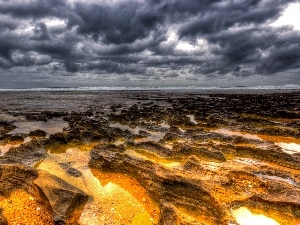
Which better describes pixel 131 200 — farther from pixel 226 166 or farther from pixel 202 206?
pixel 226 166

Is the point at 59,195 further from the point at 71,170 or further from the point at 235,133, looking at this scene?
the point at 235,133

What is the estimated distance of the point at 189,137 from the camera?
40.2ft

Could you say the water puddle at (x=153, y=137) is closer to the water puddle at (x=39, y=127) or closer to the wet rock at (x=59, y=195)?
the water puddle at (x=39, y=127)

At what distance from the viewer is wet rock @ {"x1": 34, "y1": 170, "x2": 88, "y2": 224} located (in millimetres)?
4742

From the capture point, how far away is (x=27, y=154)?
29.1ft

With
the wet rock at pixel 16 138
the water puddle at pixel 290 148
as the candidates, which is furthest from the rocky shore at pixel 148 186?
the wet rock at pixel 16 138

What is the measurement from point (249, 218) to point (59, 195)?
449 centimetres

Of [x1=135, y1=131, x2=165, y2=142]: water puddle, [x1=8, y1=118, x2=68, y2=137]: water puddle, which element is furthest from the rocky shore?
[x1=8, y1=118, x2=68, y2=137]: water puddle

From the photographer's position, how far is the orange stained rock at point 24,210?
4.69 meters

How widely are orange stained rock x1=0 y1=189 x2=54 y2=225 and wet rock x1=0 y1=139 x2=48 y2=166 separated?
289 cm

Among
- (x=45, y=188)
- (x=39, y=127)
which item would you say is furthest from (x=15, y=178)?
(x=39, y=127)

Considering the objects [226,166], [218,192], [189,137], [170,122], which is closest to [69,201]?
[218,192]

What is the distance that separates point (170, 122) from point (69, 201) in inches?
501

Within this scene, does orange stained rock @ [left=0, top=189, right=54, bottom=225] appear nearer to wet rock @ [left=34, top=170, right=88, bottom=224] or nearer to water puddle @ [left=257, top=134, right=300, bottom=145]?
wet rock @ [left=34, top=170, right=88, bottom=224]
